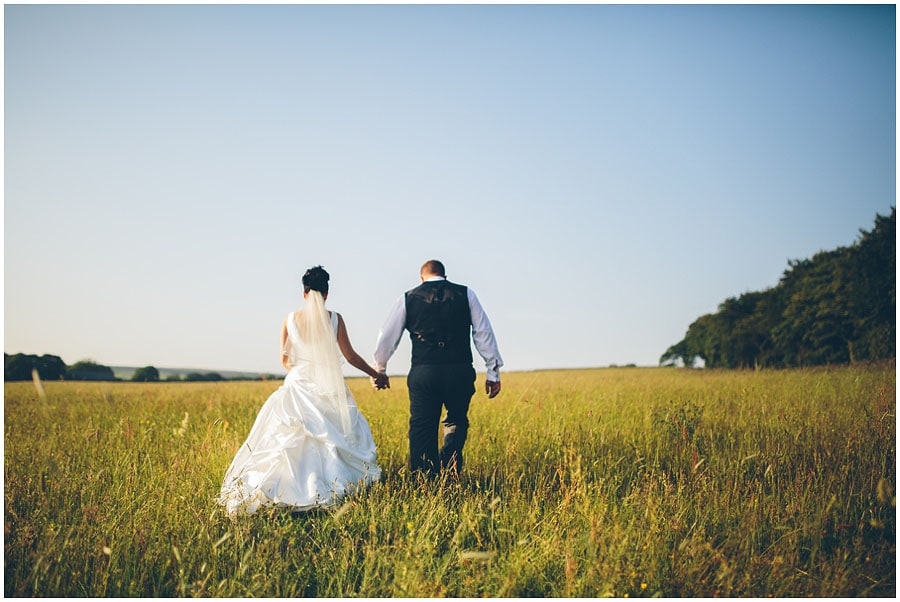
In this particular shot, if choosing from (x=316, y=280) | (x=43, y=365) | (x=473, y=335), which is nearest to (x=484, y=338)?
(x=473, y=335)

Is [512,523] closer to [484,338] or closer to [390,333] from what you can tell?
[484,338]

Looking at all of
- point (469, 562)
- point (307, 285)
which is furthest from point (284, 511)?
point (307, 285)

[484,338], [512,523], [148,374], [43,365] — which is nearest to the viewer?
[43,365]

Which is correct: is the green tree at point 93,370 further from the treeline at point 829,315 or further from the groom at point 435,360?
the treeline at point 829,315

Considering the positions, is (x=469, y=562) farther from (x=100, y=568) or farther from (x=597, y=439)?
(x=597, y=439)

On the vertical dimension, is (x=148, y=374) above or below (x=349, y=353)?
below

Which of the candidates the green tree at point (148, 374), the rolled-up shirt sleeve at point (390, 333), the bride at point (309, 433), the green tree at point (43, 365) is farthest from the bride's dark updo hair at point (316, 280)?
the green tree at point (43, 365)

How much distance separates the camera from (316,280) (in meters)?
5.82

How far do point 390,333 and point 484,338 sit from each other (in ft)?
3.52

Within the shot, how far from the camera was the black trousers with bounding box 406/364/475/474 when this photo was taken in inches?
233

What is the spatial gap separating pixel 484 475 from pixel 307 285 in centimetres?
288

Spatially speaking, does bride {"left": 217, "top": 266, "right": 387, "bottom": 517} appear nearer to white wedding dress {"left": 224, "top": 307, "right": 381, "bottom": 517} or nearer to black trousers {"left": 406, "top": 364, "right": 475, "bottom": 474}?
white wedding dress {"left": 224, "top": 307, "right": 381, "bottom": 517}

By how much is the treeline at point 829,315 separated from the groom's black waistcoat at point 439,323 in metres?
21.6

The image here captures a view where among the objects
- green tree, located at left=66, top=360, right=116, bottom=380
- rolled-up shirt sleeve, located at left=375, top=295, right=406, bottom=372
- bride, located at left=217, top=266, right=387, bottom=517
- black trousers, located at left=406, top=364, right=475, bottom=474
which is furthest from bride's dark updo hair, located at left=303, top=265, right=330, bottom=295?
green tree, located at left=66, top=360, right=116, bottom=380
